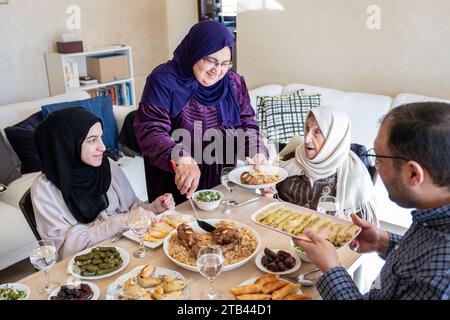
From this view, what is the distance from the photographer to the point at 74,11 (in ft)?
15.0

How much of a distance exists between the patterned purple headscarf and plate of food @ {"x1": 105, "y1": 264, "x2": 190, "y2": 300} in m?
0.86

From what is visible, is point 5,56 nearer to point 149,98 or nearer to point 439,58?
point 149,98

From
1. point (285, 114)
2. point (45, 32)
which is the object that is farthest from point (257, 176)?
point (45, 32)

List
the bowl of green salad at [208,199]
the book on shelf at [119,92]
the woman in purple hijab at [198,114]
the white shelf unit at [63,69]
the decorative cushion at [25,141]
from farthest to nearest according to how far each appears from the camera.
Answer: the book on shelf at [119,92] < the white shelf unit at [63,69] < the decorative cushion at [25,141] < the woman in purple hijab at [198,114] < the bowl of green salad at [208,199]

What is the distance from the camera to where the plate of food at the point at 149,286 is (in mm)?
1207

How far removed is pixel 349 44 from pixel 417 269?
126 inches

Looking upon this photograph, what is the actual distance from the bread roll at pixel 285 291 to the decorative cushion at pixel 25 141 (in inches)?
104

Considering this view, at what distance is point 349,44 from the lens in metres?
3.89

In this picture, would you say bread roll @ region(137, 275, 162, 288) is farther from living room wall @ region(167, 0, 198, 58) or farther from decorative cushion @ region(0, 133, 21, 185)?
living room wall @ region(167, 0, 198, 58)

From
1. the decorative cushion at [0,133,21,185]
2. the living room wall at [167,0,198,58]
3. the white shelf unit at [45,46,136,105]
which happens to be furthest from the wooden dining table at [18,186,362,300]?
the living room wall at [167,0,198,58]

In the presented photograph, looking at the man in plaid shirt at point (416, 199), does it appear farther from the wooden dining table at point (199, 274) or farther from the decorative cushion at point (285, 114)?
the decorative cushion at point (285, 114)

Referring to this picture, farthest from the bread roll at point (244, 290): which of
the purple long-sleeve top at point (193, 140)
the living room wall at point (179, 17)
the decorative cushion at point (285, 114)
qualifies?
the living room wall at point (179, 17)
